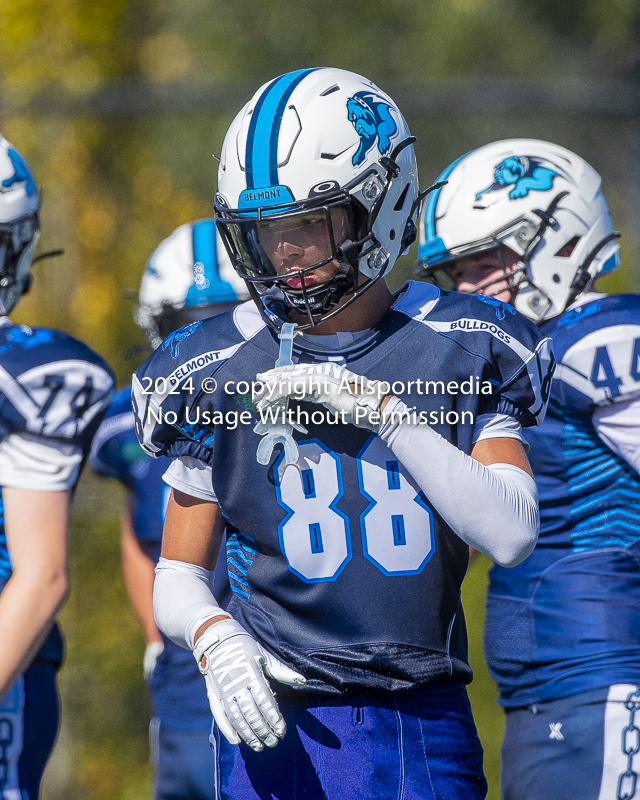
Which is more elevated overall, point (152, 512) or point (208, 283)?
point (208, 283)

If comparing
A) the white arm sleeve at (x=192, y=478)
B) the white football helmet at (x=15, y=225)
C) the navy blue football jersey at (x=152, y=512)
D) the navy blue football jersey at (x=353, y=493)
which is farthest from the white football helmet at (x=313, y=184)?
the navy blue football jersey at (x=152, y=512)

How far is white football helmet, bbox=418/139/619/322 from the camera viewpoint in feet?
9.30

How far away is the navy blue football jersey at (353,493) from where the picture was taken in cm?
185

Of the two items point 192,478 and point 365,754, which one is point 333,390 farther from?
point 365,754

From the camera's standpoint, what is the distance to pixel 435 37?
9.21 metres

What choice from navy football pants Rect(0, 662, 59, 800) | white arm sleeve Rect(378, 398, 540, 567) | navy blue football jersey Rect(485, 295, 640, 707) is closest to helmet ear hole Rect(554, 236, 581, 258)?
navy blue football jersey Rect(485, 295, 640, 707)

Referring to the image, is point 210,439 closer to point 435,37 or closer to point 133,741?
point 133,741

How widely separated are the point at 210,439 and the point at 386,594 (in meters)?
0.42

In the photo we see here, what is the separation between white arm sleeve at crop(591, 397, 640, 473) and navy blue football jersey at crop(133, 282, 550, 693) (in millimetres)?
563

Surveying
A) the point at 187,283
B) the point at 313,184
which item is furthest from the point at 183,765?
the point at 313,184

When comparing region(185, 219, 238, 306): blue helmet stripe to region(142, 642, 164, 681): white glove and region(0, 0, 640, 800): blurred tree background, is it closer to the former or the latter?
region(142, 642, 164, 681): white glove

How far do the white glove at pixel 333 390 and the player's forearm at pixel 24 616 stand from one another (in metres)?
0.93

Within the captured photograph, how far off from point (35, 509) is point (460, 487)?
115cm

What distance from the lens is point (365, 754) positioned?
1.82 meters
